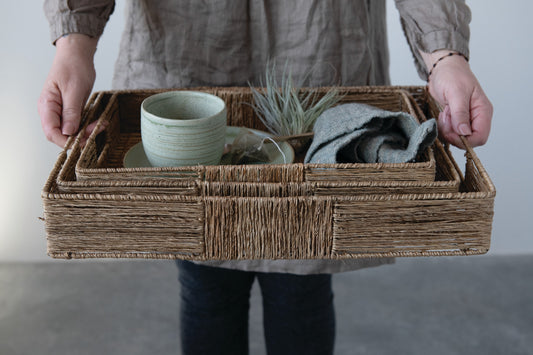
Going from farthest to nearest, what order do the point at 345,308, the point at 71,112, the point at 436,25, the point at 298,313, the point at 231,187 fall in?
the point at 345,308 → the point at 298,313 → the point at 436,25 → the point at 71,112 → the point at 231,187

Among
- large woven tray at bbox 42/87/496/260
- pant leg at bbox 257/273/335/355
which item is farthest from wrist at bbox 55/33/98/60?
pant leg at bbox 257/273/335/355

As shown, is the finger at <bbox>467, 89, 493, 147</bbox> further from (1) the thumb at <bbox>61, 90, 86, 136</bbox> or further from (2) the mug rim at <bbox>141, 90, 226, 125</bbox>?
(1) the thumb at <bbox>61, 90, 86, 136</bbox>

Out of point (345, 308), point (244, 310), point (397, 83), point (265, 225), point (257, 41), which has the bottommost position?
point (345, 308)

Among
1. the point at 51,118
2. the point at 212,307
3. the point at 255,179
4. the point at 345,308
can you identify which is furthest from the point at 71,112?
the point at 345,308

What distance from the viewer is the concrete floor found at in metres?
1.33

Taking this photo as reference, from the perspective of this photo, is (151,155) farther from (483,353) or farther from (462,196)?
(483,353)

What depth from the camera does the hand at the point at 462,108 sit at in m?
0.63

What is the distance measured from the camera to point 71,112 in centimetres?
63

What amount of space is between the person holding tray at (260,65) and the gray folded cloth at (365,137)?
64 mm

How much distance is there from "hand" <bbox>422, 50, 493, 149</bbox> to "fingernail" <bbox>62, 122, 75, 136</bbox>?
1.38 ft

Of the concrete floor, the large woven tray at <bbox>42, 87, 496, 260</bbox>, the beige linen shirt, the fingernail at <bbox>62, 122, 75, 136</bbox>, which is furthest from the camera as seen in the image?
the concrete floor

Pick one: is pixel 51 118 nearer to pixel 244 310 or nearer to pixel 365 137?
pixel 365 137

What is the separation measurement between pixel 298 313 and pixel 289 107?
33 centimetres
